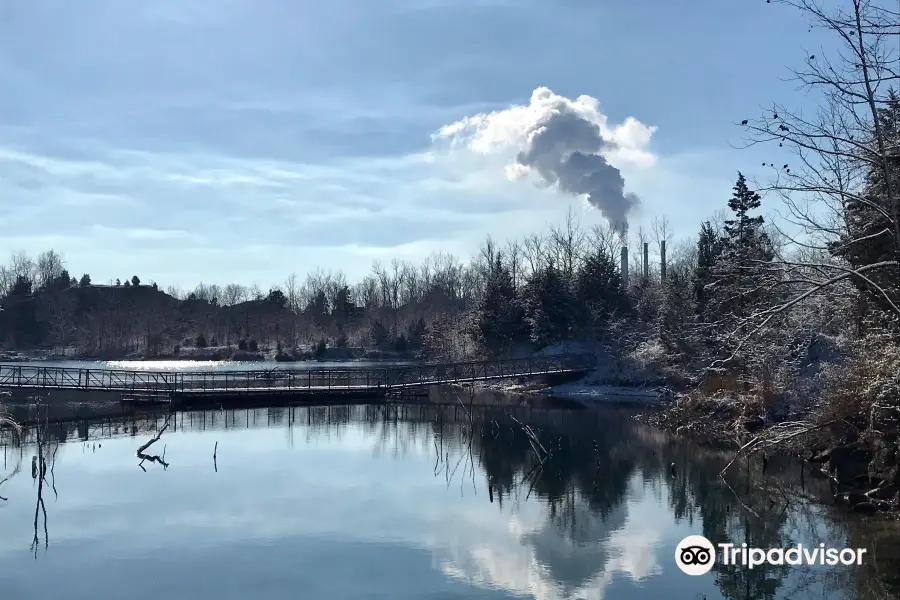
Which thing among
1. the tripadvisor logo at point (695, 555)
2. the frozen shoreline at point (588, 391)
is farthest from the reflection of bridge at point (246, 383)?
the tripadvisor logo at point (695, 555)

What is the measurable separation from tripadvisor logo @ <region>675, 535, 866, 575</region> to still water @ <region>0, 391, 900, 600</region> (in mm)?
320

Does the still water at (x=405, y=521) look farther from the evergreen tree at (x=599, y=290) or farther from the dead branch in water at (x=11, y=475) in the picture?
the evergreen tree at (x=599, y=290)

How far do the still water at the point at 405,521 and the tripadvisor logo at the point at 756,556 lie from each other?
12.6 inches

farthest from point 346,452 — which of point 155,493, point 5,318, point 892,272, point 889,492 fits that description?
point 5,318

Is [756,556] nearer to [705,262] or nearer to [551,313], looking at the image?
[705,262]

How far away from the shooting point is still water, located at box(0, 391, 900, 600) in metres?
13.2

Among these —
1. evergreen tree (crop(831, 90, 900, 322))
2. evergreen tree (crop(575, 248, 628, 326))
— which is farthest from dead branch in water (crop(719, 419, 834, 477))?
evergreen tree (crop(575, 248, 628, 326))

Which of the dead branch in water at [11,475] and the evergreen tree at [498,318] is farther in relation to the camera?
the evergreen tree at [498,318]

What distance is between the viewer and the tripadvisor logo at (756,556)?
Result: 14.0 m

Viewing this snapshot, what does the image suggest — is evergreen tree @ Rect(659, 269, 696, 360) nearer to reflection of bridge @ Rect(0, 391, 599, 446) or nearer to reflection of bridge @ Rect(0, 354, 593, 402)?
reflection of bridge @ Rect(0, 391, 599, 446)

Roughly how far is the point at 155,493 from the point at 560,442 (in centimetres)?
1456

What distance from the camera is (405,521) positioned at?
58.2 ft

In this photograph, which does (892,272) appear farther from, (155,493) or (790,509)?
(155,493)

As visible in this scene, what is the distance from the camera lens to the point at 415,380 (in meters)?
48.8
